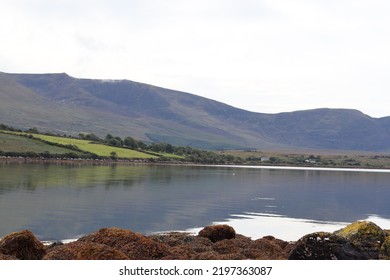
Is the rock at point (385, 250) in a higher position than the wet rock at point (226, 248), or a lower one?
higher

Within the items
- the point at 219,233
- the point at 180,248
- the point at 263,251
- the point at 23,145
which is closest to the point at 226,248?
the point at 263,251

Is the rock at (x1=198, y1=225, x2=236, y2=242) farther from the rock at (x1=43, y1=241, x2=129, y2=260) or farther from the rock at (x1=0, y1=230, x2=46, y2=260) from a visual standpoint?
the rock at (x1=43, y1=241, x2=129, y2=260)

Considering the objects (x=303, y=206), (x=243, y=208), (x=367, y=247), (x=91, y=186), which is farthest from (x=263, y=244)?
(x=91, y=186)

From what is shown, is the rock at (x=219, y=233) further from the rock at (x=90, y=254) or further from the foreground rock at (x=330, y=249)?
the rock at (x=90, y=254)

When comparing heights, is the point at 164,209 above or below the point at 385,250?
below

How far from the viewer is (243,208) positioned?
6681 cm

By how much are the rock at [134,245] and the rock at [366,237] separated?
305 inches

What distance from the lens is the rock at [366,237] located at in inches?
937

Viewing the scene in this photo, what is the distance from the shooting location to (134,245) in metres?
21.7

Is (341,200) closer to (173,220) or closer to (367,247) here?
(173,220)

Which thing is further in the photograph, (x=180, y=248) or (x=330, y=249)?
(x=180, y=248)

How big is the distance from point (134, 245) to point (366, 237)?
1012 cm

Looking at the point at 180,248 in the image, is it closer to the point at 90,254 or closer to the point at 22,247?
the point at 90,254

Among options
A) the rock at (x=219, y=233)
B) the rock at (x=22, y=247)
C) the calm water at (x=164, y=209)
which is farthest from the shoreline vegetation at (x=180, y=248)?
the calm water at (x=164, y=209)
